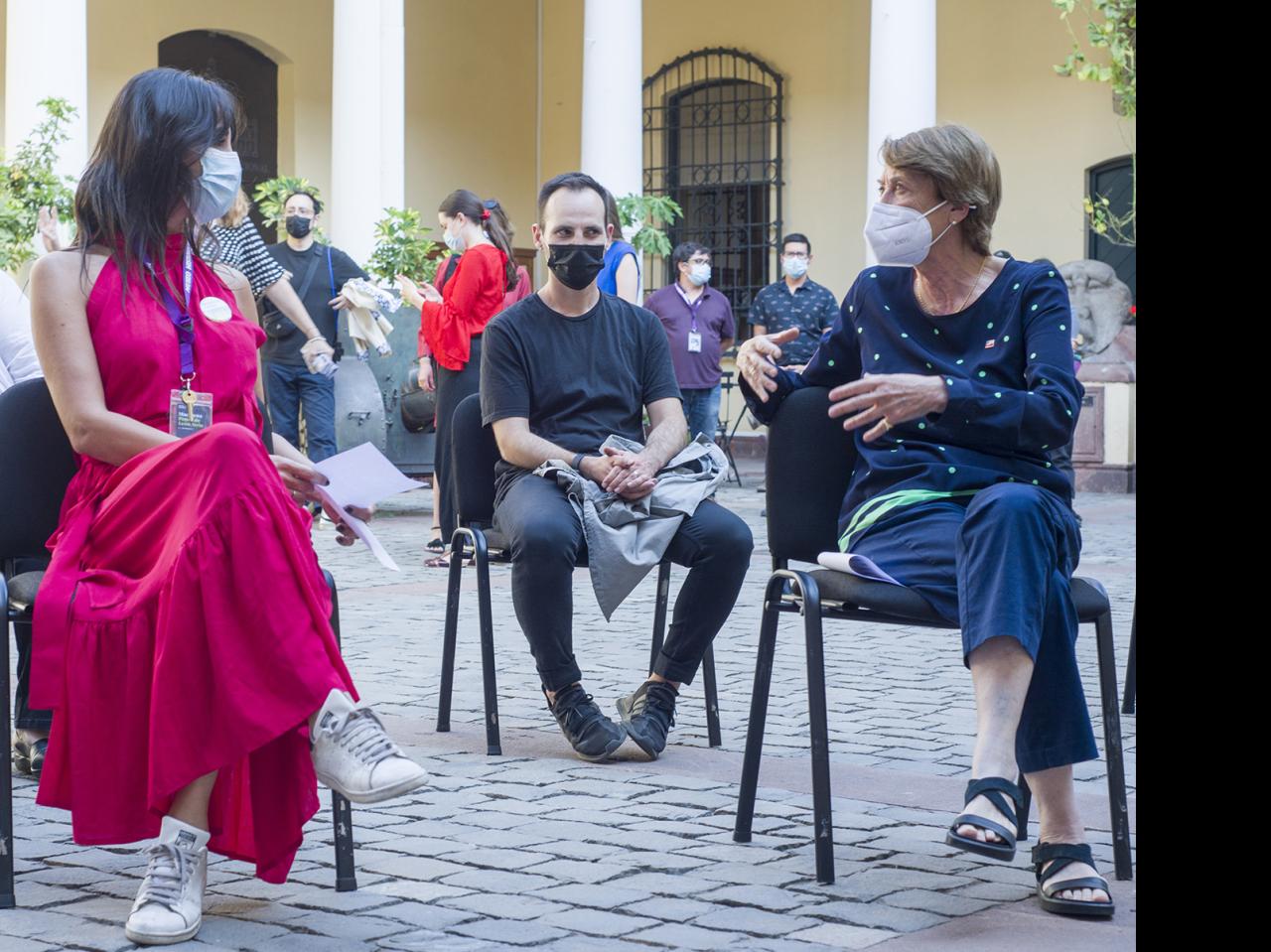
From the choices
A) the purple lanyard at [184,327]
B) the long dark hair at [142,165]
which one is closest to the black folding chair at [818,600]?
the purple lanyard at [184,327]

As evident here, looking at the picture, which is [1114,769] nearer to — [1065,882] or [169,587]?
[1065,882]

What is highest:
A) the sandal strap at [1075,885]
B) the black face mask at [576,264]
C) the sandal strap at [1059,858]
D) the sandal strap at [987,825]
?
the black face mask at [576,264]

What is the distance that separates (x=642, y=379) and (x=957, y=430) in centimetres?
169

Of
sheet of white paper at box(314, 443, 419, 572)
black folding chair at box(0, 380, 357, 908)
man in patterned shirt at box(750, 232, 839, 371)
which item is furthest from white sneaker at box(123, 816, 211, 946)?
man in patterned shirt at box(750, 232, 839, 371)

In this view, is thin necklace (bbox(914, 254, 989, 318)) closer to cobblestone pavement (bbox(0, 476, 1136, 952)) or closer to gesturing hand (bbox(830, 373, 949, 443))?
gesturing hand (bbox(830, 373, 949, 443))

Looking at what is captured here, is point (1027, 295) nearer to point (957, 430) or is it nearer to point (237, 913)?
point (957, 430)

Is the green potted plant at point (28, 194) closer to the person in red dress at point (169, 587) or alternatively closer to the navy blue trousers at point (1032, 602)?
the person in red dress at point (169, 587)

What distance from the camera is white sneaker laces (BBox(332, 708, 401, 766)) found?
2.98 metres

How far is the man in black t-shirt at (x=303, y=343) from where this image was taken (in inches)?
409

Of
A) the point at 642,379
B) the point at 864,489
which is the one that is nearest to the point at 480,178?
the point at 642,379

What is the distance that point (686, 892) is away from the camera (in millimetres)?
3236

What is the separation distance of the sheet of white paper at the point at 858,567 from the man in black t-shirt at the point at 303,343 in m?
7.20

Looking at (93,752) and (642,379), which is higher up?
(642,379)
